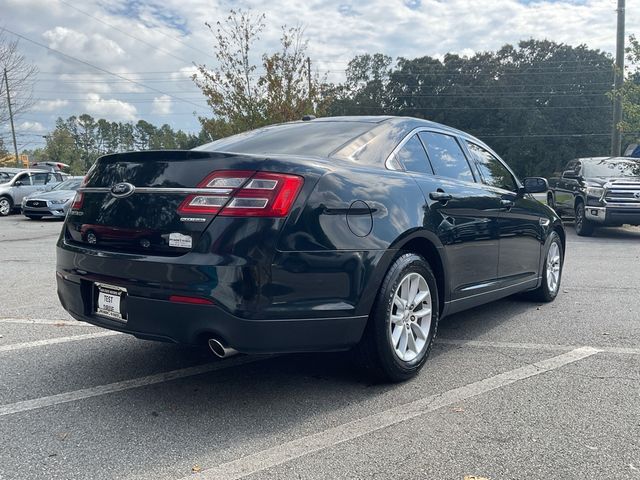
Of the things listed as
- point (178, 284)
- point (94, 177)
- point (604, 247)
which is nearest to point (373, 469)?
point (178, 284)

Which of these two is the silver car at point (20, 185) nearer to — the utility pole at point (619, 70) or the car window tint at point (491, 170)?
the utility pole at point (619, 70)

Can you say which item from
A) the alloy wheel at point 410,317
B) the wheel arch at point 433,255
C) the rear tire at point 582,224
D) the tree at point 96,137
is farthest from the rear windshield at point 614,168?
the tree at point 96,137

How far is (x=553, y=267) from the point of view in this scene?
6.19 metres

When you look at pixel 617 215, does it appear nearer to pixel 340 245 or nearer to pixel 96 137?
pixel 340 245

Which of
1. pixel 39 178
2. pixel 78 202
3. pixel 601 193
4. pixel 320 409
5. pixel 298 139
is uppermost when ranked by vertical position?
pixel 298 139

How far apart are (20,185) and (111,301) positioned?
67.3 feet

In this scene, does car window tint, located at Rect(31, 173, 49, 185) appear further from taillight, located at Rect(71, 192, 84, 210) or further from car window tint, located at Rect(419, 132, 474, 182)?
car window tint, located at Rect(419, 132, 474, 182)

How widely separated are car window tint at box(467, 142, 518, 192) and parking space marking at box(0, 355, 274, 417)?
240 cm

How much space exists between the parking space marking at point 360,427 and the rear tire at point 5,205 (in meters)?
20.7

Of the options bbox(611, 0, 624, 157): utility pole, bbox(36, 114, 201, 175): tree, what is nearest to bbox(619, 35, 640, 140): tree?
bbox(611, 0, 624, 157): utility pole

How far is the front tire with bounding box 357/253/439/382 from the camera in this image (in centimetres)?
338

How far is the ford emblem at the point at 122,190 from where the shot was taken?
3236 mm

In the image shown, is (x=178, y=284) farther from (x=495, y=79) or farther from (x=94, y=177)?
(x=495, y=79)

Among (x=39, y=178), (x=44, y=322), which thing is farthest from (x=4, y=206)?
(x=44, y=322)
